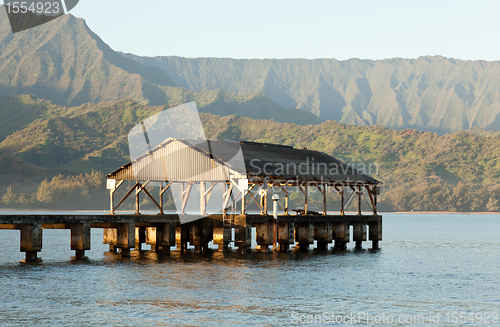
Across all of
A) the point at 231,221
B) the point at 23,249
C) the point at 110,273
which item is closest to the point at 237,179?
the point at 231,221

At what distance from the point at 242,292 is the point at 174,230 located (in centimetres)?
1712

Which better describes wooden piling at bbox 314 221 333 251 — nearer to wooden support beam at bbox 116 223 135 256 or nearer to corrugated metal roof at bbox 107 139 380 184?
corrugated metal roof at bbox 107 139 380 184

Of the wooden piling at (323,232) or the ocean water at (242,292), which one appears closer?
the ocean water at (242,292)

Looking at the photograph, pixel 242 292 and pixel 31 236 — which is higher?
pixel 31 236

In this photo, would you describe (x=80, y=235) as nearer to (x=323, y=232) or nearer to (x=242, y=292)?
(x=242, y=292)

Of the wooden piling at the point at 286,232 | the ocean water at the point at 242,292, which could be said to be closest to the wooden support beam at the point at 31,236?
the ocean water at the point at 242,292

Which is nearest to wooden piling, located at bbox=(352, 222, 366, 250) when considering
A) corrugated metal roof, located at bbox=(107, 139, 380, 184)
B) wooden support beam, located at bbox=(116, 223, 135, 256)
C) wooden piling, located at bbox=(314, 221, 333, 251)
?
wooden piling, located at bbox=(314, 221, 333, 251)

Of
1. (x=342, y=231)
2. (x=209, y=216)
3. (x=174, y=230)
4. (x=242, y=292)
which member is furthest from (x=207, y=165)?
(x=242, y=292)

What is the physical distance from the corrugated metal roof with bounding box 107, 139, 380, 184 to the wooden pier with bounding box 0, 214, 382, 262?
3584 millimetres

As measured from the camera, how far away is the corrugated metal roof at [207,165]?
A: 5084 centimetres

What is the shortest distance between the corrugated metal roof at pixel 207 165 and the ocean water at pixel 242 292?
6.87 m

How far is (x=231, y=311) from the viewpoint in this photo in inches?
1185

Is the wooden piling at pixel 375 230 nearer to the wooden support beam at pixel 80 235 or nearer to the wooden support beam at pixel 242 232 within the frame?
the wooden support beam at pixel 242 232

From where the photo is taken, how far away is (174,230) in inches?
2009
